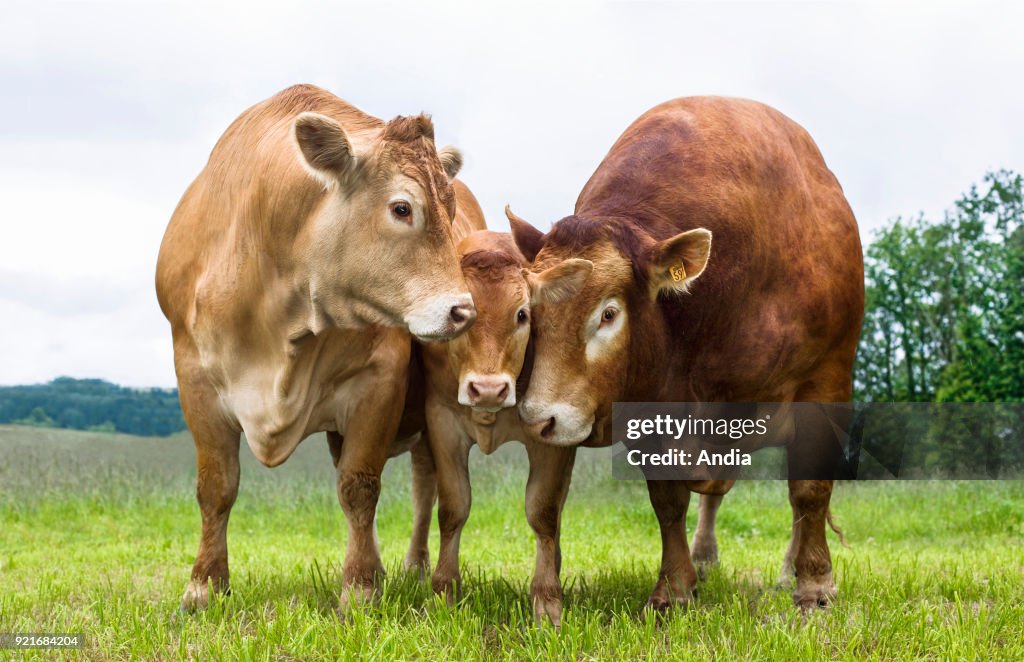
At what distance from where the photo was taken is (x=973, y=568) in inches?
318

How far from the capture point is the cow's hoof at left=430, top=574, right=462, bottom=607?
5.87 m

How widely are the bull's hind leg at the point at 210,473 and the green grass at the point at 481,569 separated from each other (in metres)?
0.24

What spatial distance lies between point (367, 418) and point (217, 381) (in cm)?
87

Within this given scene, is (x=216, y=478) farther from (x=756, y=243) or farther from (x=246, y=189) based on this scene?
(x=756, y=243)

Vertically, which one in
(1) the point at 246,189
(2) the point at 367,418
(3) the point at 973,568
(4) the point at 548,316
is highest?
(1) the point at 246,189

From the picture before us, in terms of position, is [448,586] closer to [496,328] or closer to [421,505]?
[496,328]

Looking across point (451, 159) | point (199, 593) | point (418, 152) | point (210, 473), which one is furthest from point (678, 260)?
point (199, 593)

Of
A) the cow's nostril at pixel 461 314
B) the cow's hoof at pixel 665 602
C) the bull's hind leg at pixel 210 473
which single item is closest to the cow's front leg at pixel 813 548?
the cow's hoof at pixel 665 602

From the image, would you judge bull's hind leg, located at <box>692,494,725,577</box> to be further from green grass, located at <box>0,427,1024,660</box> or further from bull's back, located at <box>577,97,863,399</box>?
bull's back, located at <box>577,97,863,399</box>

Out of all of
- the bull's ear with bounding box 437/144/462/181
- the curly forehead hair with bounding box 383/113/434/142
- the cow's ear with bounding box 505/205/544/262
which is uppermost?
the bull's ear with bounding box 437/144/462/181

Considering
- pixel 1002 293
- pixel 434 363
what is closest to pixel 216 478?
pixel 434 363

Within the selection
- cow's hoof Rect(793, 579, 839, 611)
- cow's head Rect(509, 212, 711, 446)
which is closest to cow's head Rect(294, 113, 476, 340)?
cow's head Rect(509, 212, 711, 446)

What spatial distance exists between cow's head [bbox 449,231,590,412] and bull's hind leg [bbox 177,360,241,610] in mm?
1623

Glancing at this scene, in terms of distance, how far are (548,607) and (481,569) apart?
5.35ft
